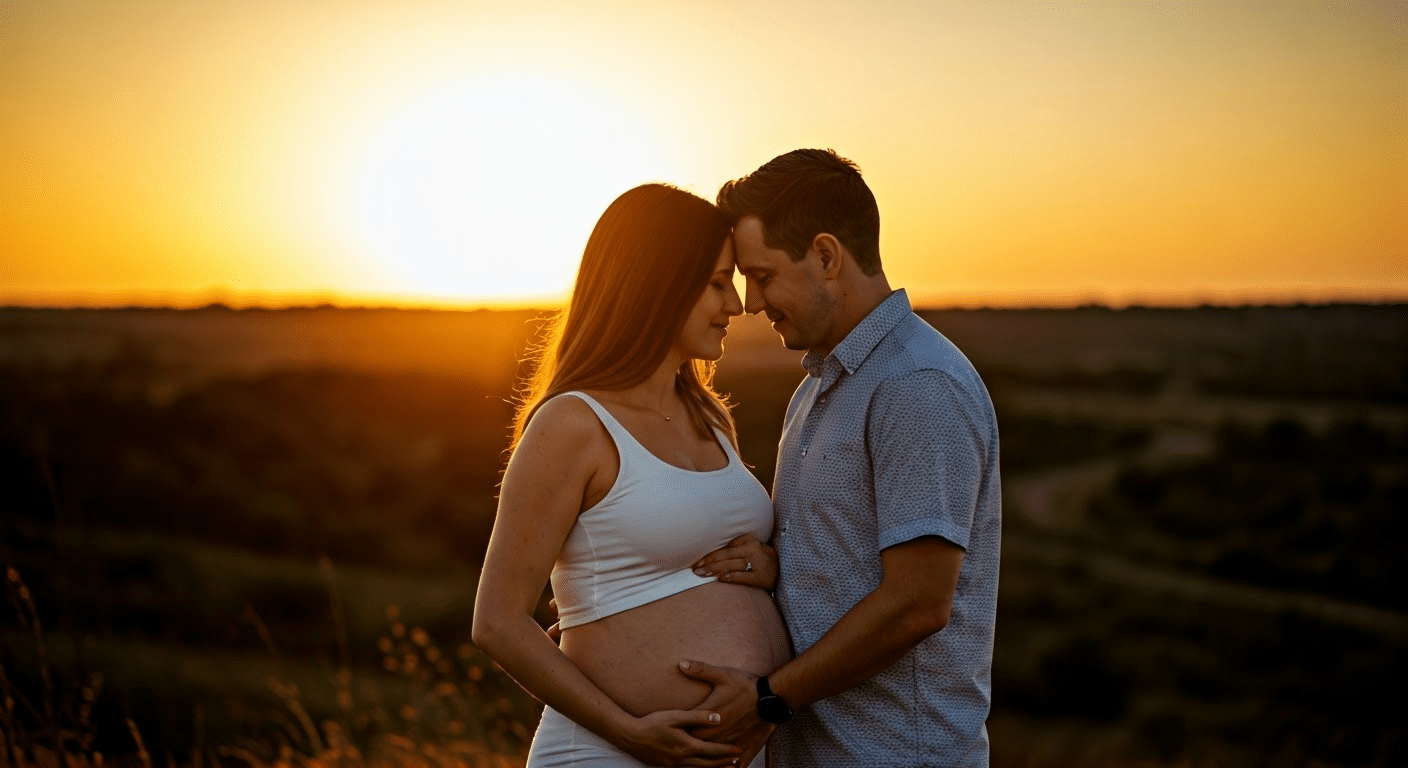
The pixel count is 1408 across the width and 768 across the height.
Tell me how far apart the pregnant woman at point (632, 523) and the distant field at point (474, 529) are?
0.38 m

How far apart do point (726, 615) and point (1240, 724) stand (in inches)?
969

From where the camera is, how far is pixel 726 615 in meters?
2.98

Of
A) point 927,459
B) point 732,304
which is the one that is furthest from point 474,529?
point 927,459

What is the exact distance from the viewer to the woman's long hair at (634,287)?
3.07 m

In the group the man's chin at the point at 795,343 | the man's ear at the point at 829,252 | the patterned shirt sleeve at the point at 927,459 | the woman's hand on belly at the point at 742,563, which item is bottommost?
the woman's hand on belly at the point at 742,563

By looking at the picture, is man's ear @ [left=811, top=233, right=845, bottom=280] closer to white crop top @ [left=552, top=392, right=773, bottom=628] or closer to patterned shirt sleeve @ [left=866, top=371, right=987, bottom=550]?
patterned shirt sleeve @ [left=866, top=371, right=987, bottom=550]

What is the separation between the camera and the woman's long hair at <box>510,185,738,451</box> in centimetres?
307

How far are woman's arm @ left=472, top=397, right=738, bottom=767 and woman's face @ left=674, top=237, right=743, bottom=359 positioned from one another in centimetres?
47

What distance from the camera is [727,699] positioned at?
2.89 m

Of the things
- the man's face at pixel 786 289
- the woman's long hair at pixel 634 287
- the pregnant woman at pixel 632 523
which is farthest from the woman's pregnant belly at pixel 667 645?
the man's face at pixel 786 289

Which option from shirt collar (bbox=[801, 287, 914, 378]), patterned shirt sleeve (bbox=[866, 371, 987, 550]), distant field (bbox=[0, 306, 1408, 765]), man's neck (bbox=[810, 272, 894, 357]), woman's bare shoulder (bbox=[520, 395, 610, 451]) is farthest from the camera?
distant field (bbox=[0, 306, 1408, 765])

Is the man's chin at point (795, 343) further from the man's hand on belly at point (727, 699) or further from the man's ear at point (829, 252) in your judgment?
the man's hand on belly at point (727, 699)

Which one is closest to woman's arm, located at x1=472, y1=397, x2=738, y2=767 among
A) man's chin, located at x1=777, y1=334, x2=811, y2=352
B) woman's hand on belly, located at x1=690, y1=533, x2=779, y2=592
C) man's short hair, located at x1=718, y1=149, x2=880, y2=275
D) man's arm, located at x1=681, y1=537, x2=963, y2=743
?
man's arm, located at x1=681, y1=537, x2=963, y2=743

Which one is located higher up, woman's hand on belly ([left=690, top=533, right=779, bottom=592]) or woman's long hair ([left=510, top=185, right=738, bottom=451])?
woman's long hair ([left=510, top=185, right=738, bottom=451])
